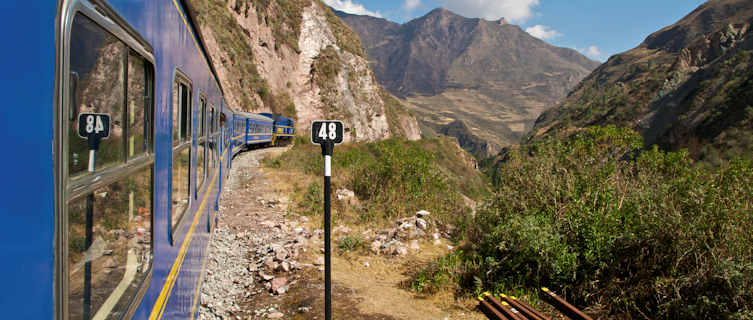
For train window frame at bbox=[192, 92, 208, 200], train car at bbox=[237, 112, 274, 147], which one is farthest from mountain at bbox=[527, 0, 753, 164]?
train car at bbox=[237, 112, 274, 147]

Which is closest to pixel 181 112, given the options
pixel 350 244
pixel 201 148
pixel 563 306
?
pixel 201 148

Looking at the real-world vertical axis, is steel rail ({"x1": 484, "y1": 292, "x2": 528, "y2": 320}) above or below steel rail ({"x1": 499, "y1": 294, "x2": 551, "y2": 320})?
below

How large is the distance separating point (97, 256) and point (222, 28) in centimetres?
3428

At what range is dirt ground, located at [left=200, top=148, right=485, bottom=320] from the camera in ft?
16.9

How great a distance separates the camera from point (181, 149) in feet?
9.55

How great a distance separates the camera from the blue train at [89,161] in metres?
0.85

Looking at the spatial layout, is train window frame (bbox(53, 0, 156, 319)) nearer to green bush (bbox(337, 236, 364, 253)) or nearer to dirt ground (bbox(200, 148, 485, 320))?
dirt ground (bbox(200, 148, 485, 320))

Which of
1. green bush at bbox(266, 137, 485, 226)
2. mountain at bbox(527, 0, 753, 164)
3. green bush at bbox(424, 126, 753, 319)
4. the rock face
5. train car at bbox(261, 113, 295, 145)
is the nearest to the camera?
green bush at bbox(424, 126, 753, 319)

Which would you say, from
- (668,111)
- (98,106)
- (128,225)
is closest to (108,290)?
(128,225)

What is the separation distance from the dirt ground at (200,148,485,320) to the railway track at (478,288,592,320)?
18cm

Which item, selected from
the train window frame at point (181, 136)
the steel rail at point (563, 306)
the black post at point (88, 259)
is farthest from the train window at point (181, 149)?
the steel rail at point (563, 306)

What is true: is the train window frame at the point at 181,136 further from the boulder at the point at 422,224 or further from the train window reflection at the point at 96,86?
the boulder at the point at 422,224

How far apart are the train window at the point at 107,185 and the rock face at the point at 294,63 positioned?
28.2 m

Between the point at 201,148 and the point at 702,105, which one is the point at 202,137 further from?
the point at 702,105
